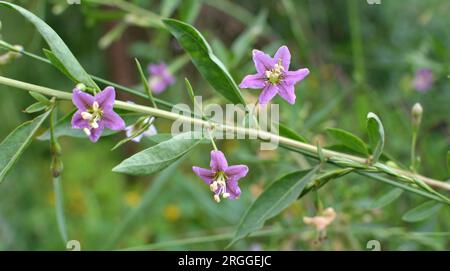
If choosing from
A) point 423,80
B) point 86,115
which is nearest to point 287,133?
point 86,115

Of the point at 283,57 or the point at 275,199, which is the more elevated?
the point at 283,57

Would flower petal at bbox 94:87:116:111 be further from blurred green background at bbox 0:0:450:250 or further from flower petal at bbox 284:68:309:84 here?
blurred green background at bbox 0:0:450:250

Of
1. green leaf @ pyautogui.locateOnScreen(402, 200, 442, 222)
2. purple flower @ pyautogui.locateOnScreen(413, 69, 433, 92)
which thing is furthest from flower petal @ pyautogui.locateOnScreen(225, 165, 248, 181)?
purple flower @ pyautogui.locateOnScreen(413, 69, 433, 92)

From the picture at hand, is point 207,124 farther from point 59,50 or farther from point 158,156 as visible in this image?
point 59,50

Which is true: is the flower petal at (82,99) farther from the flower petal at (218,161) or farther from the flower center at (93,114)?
the flower petal at (218,161)

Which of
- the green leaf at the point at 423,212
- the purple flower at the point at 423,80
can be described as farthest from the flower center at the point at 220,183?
the purple flower at the point at 423,80

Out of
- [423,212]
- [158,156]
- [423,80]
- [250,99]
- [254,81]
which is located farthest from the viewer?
[423,80]
